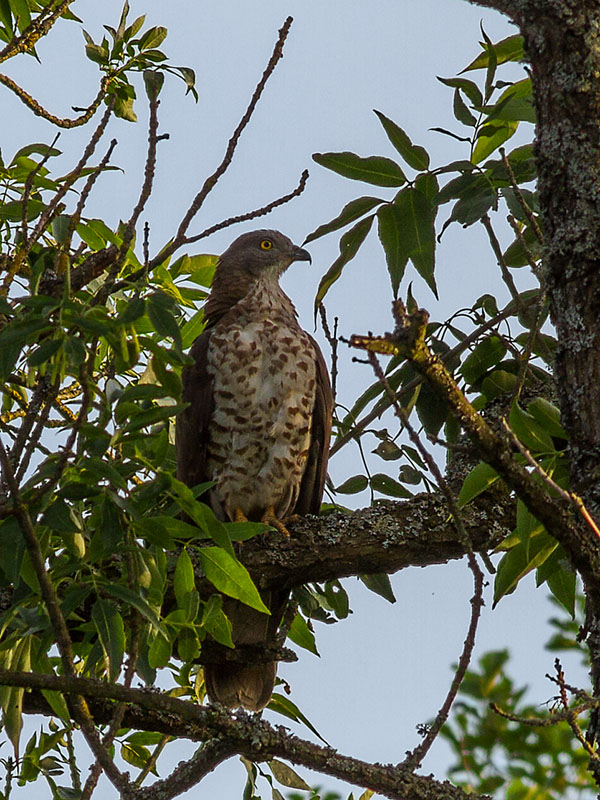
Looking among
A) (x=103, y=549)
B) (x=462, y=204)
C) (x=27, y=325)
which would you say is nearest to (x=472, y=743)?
(x=103, y=549)

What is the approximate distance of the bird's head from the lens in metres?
5.77

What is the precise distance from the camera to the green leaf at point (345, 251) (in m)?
3.70

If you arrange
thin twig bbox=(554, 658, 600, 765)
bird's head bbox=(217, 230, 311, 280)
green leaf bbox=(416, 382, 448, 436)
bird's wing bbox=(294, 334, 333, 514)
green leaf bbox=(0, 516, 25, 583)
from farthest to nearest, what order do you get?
bird's head bbox=(217, 230, 311, 280) → bird's wing bbox=(294, 334, 333, 514) → green leaf bbox=(416, 382, 448, 436) → green leaf bbox=(0, 516, 25, 583) → thin twig bbox=(554, 658, 600, 765)

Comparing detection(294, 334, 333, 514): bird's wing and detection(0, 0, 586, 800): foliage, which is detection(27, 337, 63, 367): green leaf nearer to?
detection(0, 0, 586, 800): foliage

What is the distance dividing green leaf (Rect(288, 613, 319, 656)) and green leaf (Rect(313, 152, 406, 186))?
169 cm

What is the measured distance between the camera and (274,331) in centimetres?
520

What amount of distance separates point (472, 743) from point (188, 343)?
190 cm

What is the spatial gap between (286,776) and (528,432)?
1.60m

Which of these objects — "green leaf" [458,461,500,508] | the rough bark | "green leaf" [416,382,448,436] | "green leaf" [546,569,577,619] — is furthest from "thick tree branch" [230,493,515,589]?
the rough bark

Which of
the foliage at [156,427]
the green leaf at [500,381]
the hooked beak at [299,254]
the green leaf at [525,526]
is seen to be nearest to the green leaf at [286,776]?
the foliage at [156,427]

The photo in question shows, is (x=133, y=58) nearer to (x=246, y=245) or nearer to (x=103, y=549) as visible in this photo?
(x=103, y=549)

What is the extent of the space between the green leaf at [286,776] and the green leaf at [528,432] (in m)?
1.55

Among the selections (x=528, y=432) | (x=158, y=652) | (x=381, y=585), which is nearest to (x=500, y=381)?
(x=381, y=585)

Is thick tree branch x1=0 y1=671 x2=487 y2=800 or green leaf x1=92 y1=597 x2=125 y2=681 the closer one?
thick tree branch x1=0 y1=671 x2=487 y2=800
